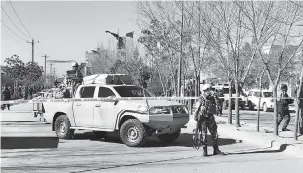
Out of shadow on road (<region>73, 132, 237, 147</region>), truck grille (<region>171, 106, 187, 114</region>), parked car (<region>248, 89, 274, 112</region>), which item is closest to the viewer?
truck grille (<region>171, 106, 187, 114</region>)

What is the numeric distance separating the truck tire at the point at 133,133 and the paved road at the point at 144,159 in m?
0.20

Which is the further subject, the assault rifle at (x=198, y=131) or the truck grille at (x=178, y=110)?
the truck grille at (x=178, y=110)

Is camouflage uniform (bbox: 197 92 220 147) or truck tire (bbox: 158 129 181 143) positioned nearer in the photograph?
camouflage uniform (bbox: 197 92 220 147)

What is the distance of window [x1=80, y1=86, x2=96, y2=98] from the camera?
11.0m

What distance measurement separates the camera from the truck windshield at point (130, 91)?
34.5 ft

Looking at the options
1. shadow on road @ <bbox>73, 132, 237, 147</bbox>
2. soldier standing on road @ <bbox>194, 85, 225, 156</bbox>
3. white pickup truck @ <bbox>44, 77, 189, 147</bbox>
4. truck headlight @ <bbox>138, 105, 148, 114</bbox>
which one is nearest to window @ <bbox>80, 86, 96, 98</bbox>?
white pickup truck @ <bbox>44, 77, 189, 147</bbox>

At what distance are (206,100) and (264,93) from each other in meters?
21.7

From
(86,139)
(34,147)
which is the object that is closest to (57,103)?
(86,139)

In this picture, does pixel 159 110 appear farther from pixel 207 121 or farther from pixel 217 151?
pixel 217 151

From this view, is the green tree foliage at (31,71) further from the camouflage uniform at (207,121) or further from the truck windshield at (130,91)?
the camouflage uniform at (207,121)

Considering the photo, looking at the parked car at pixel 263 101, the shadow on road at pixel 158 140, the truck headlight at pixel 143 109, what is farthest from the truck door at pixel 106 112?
the parked car at pixel 263 101

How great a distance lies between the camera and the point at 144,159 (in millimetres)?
8000

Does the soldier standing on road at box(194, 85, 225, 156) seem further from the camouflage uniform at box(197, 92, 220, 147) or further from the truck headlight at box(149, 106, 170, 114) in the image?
the truck headlight at box(149, 106, 170, 114)

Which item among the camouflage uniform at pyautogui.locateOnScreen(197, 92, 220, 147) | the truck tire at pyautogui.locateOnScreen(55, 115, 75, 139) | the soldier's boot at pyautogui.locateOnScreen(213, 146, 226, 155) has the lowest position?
the soldier's boot at pyautogui.locateOnScreen(213, 146, 226, 155)
